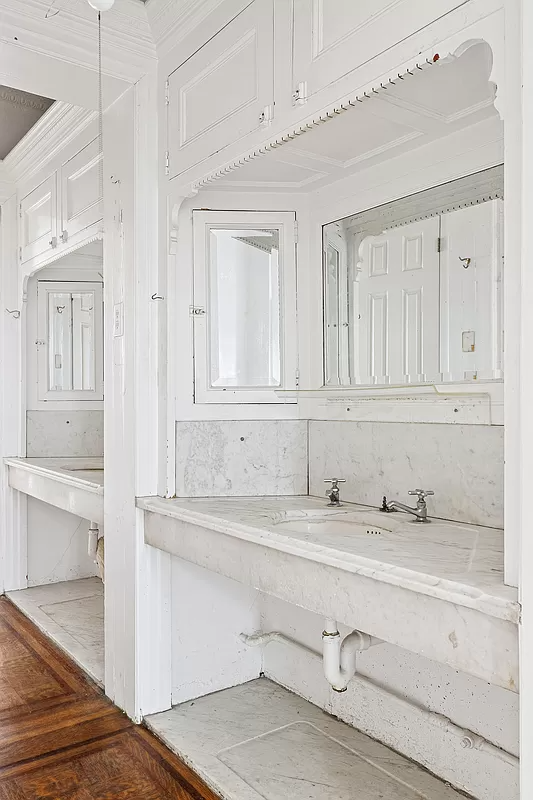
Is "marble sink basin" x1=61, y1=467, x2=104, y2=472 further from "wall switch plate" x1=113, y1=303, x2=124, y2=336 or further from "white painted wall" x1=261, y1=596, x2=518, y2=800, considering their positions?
"white painted wall" x1=261, y1=596, x2=518, y2=800

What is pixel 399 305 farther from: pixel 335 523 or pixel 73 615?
pixel 73 615

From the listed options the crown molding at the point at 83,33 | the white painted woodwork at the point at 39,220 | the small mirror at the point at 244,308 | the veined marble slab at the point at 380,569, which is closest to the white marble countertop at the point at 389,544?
the veined marble slab at the point at 380,569

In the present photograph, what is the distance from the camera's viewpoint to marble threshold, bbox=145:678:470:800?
198 centimetres

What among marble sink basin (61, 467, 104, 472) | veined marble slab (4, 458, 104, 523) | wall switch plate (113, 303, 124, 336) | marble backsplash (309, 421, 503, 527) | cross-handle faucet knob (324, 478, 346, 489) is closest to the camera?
marble backsplash (309, 421, 503, 527)

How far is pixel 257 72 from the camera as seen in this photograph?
1949 millimetres

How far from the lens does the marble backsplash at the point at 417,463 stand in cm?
191

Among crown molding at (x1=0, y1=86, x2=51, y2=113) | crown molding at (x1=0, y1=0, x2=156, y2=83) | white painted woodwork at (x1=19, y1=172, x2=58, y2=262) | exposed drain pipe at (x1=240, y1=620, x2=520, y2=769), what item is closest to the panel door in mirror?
white painted woodwork at (x1=19, y1=172, x2=58, y2=262)

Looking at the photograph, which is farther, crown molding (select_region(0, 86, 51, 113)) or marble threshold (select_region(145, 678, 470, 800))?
crown molding (select_region(0, 86, 51, 113))

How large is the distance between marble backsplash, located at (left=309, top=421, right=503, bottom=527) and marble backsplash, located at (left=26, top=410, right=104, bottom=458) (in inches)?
82.6

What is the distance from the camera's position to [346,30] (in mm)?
1614

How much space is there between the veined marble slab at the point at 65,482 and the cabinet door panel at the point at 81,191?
121cm

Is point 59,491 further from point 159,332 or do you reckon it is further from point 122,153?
point 122,153

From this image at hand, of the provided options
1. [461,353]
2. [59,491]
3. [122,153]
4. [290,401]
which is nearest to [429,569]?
[461,353]

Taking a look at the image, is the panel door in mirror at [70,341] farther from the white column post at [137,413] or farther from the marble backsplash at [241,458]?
the marble backsplash at [241,458]
